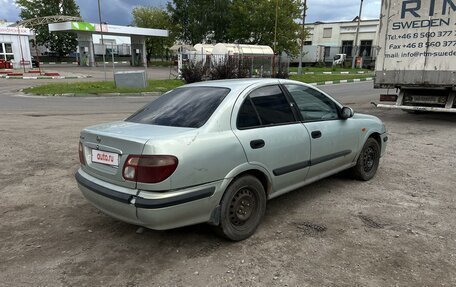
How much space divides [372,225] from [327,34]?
5844 cm

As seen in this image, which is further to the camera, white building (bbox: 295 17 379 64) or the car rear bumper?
white building (bbox: 295 17 379 64)

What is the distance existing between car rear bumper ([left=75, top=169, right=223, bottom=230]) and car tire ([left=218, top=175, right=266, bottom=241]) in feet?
0.50

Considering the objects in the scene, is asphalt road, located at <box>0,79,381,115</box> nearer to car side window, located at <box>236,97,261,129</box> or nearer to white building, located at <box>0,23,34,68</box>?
car side window, located at <box>236,97,261,129</box>

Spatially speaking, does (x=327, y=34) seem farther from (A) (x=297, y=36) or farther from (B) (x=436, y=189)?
(B) (x=436, y=189)

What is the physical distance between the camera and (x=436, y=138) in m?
8.11

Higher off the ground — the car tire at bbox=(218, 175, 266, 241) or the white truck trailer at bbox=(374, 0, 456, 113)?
the white truck trailer at bbox=(374, 0, 456, 113)

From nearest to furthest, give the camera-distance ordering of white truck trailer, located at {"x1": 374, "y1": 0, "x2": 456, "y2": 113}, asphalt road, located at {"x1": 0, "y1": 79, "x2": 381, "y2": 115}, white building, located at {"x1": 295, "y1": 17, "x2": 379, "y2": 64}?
white truck trailer, located at {"x1": 374, "y1": 0, "x2": 456, "y2": 113}, asphalt road, located at {"x1": 0, "y1": 79, "x2": 381, "y2": 115}, white building, located at {"x1": 295, "y1": 17, "x2": 379, "y2": 64}

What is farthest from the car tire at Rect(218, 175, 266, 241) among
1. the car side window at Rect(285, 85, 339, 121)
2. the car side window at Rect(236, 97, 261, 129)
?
the car side window at Rect(285, 85, 339, 121)

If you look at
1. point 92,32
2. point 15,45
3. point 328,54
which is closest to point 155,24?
point 92,32

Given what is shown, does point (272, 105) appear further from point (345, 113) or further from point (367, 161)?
point (367, 161)

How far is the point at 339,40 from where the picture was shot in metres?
→ 56.2

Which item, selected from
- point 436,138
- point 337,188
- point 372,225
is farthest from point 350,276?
point 436,138

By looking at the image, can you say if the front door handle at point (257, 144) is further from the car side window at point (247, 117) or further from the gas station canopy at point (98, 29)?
the gas station canopy at point (98, 29)

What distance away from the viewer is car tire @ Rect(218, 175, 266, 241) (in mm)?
3277
